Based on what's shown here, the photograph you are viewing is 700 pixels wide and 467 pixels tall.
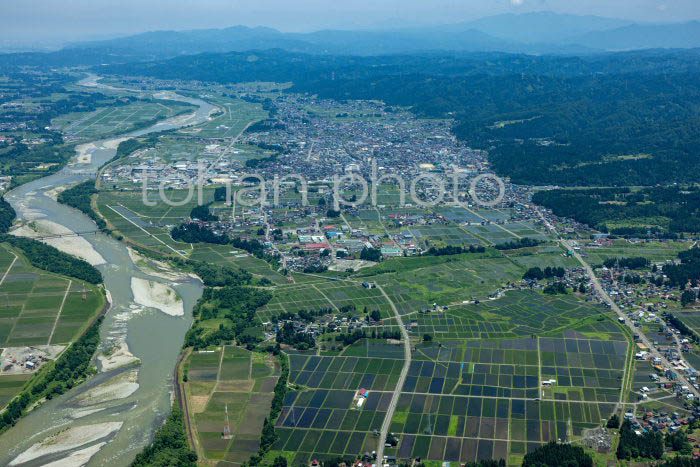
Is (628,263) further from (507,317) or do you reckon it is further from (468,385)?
(468,385)

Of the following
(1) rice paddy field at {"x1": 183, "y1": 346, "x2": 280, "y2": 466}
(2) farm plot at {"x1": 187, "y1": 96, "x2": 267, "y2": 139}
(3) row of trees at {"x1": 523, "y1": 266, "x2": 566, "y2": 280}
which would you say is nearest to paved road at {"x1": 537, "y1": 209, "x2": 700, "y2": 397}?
(3) row of trees at {"x1": 523, "y1": 266, "x2": 566, "y2": 280}

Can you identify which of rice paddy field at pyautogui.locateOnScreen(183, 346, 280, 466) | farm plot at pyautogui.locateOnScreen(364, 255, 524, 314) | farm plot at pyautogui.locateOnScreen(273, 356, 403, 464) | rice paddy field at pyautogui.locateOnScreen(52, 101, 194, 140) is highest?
rice paddy field at pyautogui.locateOnScreen(52, 101, 194, 140)

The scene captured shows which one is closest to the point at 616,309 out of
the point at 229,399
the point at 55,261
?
the point at 229,399

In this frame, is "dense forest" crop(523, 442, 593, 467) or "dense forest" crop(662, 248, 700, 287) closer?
"dense forest" crop(523, 442, 593, 467)

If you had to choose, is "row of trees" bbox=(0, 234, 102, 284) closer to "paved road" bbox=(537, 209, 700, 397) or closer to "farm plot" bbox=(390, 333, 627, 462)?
"farm plot" bbox=(390, 333, 627, 462)

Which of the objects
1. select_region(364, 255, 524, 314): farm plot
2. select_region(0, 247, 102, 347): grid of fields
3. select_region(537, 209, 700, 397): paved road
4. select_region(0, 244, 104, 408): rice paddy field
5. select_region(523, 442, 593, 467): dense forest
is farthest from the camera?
select_region(364, 255, 524, 314): farm plot

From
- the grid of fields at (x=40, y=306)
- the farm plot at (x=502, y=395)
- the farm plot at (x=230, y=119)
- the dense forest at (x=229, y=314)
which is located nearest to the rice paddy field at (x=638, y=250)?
the farm plot at (x=502, y=395)

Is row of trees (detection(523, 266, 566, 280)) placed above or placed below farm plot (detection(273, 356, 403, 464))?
above
